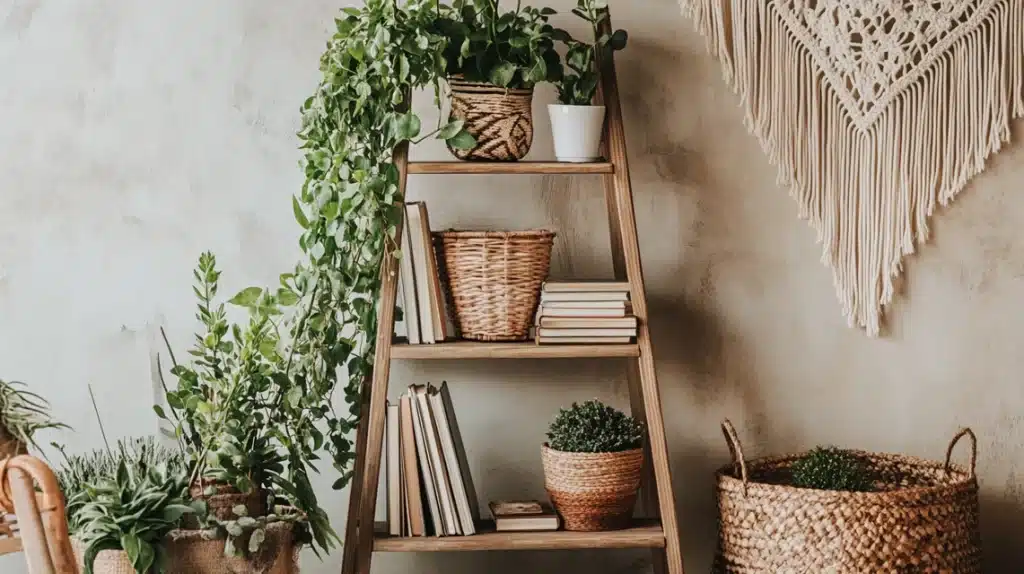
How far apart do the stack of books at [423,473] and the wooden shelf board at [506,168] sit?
419mm

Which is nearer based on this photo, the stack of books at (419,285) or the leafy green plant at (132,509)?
the leafy green plant at (132,509)

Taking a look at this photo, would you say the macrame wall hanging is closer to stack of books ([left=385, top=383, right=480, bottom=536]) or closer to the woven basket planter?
stack of books ([left=385, top=383, right=480, bottom=536])

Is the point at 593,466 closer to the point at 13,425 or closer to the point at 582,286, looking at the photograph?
the point at 582,286

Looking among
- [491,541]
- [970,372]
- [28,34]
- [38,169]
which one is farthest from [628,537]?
[28,34]

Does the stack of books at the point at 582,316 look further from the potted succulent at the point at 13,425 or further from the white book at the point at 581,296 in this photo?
the potted succulent at the point at 13,425

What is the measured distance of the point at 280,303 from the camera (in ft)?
6.22

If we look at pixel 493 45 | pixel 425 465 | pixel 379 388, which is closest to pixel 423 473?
pixel 425 465

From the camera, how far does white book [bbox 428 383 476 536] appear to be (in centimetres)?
197

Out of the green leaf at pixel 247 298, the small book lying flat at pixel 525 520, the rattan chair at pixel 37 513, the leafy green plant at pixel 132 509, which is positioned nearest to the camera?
the rattan chair at pixel 37 513

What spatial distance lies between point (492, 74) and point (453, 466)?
28.9 inches

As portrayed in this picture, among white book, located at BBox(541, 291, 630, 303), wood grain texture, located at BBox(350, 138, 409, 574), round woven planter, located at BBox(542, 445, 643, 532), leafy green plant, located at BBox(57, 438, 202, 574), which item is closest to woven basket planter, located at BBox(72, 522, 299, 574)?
leafy green plant, located at BBox(57, 438, 202, 574)

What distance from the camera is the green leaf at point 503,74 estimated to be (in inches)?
76.2

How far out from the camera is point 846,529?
1.89 meters

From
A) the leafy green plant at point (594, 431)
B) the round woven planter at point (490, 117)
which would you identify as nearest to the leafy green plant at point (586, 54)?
the round woven planter at point (490, 117)
